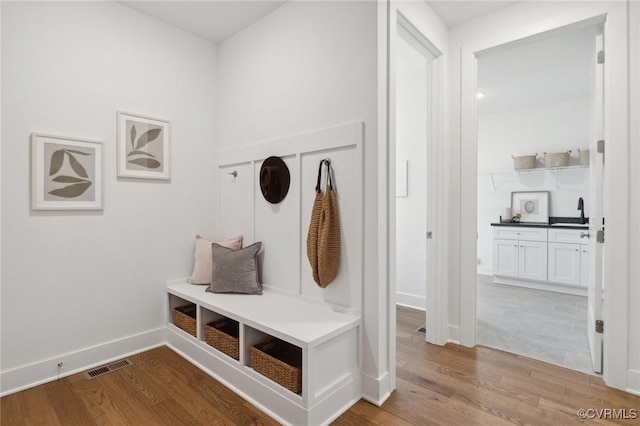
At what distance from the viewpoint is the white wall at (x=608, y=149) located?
2014 millimetres

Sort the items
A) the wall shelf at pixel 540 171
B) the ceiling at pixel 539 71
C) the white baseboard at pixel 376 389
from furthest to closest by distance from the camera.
Answer: the wall shelf at pixel 540 171
the ceiling at pixel 539 71
the white baseboard at pixel 376 389

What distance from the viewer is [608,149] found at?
208 centimetres

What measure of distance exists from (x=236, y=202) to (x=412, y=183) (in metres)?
2.00

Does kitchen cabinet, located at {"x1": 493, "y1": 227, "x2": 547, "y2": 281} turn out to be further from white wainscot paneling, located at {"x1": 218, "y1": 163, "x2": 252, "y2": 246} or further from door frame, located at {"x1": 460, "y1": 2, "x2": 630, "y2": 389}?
white wainscot paneling, located at {"x1": 218, "y1": 163, "x2": 252, "y2": 246}

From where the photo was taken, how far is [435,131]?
270cm

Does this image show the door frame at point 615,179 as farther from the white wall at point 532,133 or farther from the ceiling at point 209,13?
the white wall at point 532,133

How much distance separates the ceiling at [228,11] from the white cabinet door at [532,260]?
3.48m

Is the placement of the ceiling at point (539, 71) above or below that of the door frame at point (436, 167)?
above

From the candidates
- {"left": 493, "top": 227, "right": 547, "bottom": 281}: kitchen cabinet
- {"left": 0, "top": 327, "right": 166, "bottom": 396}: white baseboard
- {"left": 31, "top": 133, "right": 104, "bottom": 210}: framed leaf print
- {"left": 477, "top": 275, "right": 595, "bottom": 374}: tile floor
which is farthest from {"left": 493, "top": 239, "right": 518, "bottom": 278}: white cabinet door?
{"left": 31, "top": 133, "right": 104, "bottom": 210}: framed leaf print

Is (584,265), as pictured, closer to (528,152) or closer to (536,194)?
(536,194)

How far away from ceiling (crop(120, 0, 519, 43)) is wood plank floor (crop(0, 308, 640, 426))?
8.96 feet

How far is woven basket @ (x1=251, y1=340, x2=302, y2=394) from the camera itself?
1735mm

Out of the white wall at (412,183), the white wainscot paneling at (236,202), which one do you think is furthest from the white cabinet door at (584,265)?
the white wainscot paneling at (236,202)

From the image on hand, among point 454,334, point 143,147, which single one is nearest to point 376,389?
point 454,334
